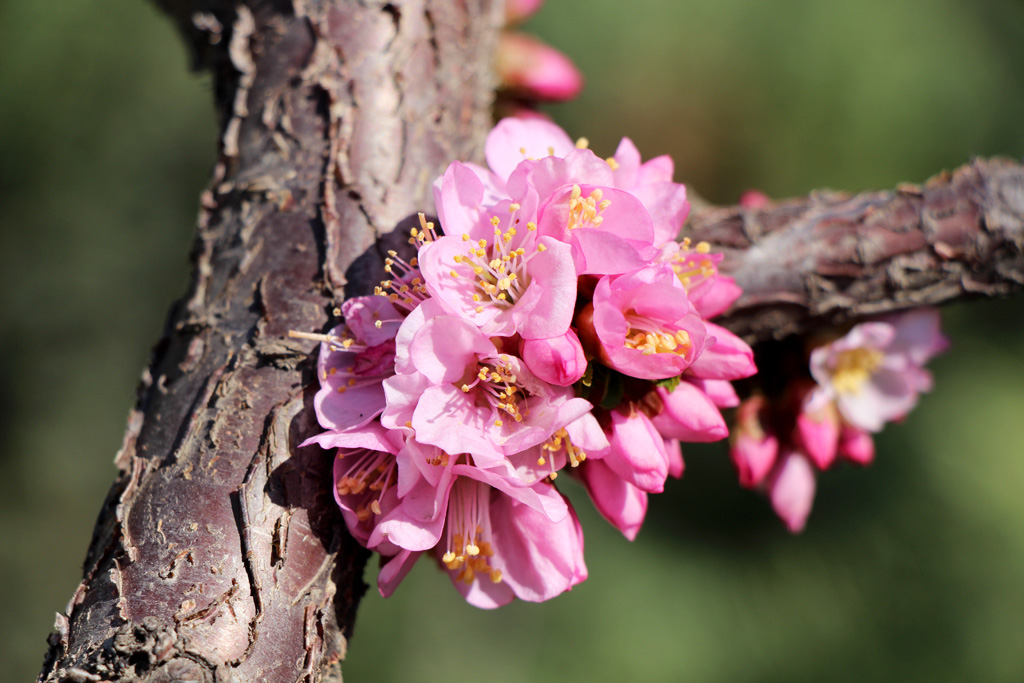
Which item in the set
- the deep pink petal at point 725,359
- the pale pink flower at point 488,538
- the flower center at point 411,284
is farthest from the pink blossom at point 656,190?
the pale pink flower at point 488,538

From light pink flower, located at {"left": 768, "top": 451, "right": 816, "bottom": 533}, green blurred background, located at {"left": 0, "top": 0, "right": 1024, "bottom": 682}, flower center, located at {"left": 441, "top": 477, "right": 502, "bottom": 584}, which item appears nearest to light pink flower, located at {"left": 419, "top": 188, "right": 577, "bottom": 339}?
flower center, located at {"left": 441, "top": 477, "right": 502, "bottom": 584}

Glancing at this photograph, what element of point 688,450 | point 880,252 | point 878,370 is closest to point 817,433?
point 878,370

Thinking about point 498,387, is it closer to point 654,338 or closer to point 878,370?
point 654,338

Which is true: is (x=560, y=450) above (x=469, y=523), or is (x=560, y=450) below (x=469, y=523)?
above

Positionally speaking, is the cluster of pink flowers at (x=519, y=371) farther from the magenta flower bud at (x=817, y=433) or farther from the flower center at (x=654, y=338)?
the magenta flower bud at (x=817, y=433)

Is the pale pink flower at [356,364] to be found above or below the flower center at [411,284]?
below

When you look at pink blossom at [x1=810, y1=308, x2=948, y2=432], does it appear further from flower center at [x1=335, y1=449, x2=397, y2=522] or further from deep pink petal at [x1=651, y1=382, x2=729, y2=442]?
flower center at [x1=335, y1=449, x2=397, y2=522]
